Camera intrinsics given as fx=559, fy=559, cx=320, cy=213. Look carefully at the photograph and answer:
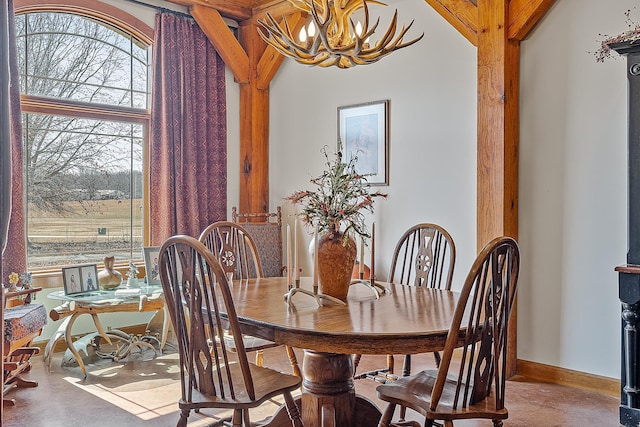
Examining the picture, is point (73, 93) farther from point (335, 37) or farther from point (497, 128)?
point (497, 128)

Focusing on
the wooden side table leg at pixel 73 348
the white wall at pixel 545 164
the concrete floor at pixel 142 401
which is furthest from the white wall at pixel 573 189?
the wooden side table leg at pixel 73 348

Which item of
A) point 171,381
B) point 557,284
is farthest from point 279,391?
point 557,284

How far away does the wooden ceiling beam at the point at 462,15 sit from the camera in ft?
12.3

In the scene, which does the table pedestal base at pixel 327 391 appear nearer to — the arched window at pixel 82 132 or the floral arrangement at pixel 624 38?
the floral arrangement at pixel 624 38

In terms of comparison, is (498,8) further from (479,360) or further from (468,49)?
(479,360)

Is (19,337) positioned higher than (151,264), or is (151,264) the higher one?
(151,264)

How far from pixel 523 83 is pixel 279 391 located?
8.73 feet

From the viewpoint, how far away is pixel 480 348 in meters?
1.89

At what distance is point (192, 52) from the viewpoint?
4.97 meters

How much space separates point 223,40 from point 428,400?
4.07m

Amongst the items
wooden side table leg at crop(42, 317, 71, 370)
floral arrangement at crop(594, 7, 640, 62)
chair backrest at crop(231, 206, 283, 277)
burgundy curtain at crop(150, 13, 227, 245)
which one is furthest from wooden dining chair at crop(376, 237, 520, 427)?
burgundy curtain at crop(150, 13, 227, 245)

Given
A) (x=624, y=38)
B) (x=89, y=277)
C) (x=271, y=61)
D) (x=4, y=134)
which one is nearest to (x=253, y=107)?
(x=271, y=61)

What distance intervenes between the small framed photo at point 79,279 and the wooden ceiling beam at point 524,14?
332 cm

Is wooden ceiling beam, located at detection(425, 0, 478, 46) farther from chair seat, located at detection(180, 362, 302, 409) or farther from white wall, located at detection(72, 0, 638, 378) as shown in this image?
chair seat, located at detection(180, 362, 302, 409)
